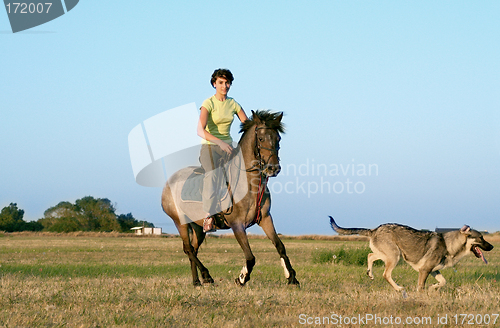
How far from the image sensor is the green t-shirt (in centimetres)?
905

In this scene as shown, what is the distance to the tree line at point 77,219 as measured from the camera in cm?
9094

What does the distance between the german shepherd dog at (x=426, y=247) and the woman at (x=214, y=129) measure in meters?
3.63

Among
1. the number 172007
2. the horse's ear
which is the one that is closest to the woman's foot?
the horse's ear

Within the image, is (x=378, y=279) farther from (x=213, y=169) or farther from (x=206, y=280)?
(x=213, y=169)

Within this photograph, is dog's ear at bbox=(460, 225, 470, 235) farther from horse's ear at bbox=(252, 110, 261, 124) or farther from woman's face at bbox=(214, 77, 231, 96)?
woman's face at bbox=(214, 77, 231, 96)

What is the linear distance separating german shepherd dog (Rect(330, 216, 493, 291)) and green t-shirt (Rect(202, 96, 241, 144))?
155 inches

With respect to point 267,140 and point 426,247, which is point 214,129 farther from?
point 426,247

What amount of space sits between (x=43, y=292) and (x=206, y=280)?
→ 3.38m

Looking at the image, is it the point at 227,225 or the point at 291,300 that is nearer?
the point at 291,300

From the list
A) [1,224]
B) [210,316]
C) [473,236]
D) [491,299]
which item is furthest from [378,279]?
[1,224]

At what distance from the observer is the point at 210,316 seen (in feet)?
19.9

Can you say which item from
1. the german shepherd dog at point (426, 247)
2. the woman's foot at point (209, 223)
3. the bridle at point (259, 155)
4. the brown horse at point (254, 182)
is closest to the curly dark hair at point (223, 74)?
the brown horse at point (254, 182)

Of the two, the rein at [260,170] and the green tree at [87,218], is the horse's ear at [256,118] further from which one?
the green tree at [87,218]

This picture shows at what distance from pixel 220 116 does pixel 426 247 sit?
16.2 feet
